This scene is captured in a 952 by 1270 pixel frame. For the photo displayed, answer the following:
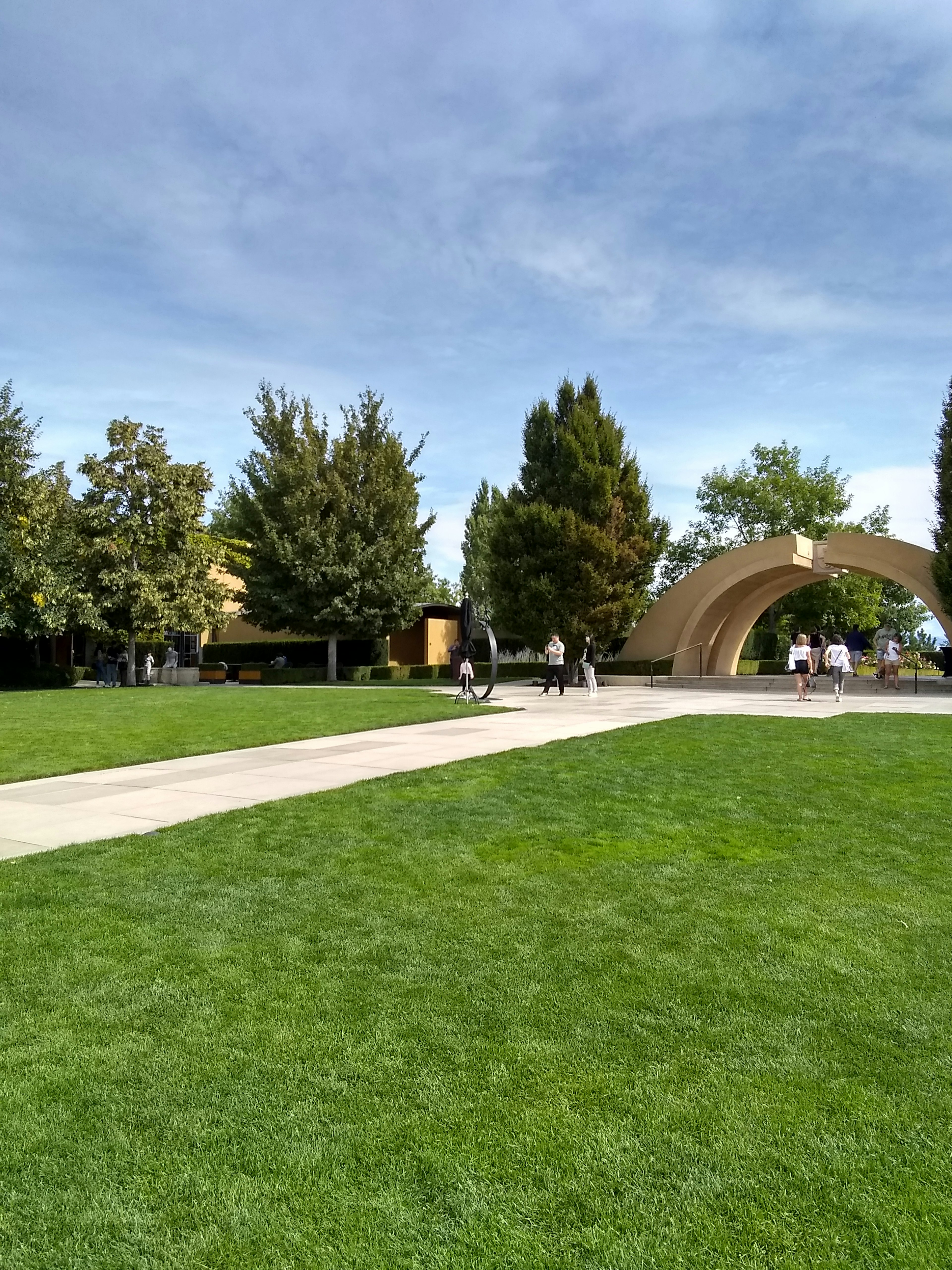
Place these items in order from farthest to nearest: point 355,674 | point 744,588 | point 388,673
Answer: point 388,673 < point 355,674 < point 744,588

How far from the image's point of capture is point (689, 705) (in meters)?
20.2

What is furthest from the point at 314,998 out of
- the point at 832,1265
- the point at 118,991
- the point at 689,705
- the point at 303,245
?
the point at 689,705

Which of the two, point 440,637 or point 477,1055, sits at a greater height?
point 440,637

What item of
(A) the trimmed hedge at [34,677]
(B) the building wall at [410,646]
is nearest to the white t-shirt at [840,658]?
(B) the building wall at [410,646]

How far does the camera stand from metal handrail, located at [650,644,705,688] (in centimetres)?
3234

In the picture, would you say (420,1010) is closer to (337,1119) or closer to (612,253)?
(337,1119)

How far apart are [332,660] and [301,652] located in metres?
7.60

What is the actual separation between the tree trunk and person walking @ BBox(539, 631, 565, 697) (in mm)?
12857

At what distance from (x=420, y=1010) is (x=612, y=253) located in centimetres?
1470

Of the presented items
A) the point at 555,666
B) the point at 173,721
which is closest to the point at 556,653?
the point at 555,666

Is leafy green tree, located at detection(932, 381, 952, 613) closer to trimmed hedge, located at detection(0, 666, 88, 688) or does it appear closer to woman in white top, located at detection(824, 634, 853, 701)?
woman in white top, located at detection(824, 634, 853, 701)

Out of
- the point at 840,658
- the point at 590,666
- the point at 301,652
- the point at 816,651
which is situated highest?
the point at 301,652

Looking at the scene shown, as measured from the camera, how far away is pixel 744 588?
3269 centimetres

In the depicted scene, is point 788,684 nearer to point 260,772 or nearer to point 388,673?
point 388,673
